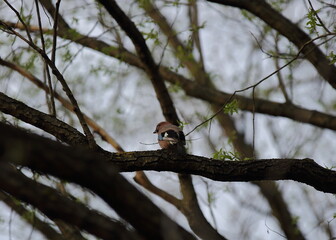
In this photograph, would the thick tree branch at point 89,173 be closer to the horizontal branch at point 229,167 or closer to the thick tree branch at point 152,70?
the horizontal branch at point 229,167

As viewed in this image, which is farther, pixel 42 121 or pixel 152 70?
pixel 152 70

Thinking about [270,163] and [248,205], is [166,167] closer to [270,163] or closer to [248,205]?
[270,163]

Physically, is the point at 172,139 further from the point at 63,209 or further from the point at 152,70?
Result: the point at 63,209

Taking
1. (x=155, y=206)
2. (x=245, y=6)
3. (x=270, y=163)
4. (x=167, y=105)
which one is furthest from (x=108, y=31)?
(x=155, y=206)

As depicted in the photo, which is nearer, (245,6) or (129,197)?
(129,197)

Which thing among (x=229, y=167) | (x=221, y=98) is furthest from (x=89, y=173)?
(x=221, y=98)

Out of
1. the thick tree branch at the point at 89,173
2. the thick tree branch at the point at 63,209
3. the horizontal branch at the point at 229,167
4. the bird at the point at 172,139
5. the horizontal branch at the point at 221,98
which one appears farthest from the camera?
the horizontal branch at the point at 221,98

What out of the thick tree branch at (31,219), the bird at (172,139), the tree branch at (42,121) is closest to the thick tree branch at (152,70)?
the bird at (172,139)

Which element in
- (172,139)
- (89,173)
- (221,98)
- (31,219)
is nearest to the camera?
(89,173)

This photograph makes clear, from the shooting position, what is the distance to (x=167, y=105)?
819 centimetres

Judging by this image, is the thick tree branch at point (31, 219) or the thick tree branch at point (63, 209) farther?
the thick tree branch at point (31, 219)

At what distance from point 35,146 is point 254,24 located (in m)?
7.34

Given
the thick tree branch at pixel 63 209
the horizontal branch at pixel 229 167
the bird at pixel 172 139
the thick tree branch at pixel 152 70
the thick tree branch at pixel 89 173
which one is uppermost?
the thick tree branch at pixel 152 70

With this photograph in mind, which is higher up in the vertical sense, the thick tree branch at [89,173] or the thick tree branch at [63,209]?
the thick tree branch at [89,173]
